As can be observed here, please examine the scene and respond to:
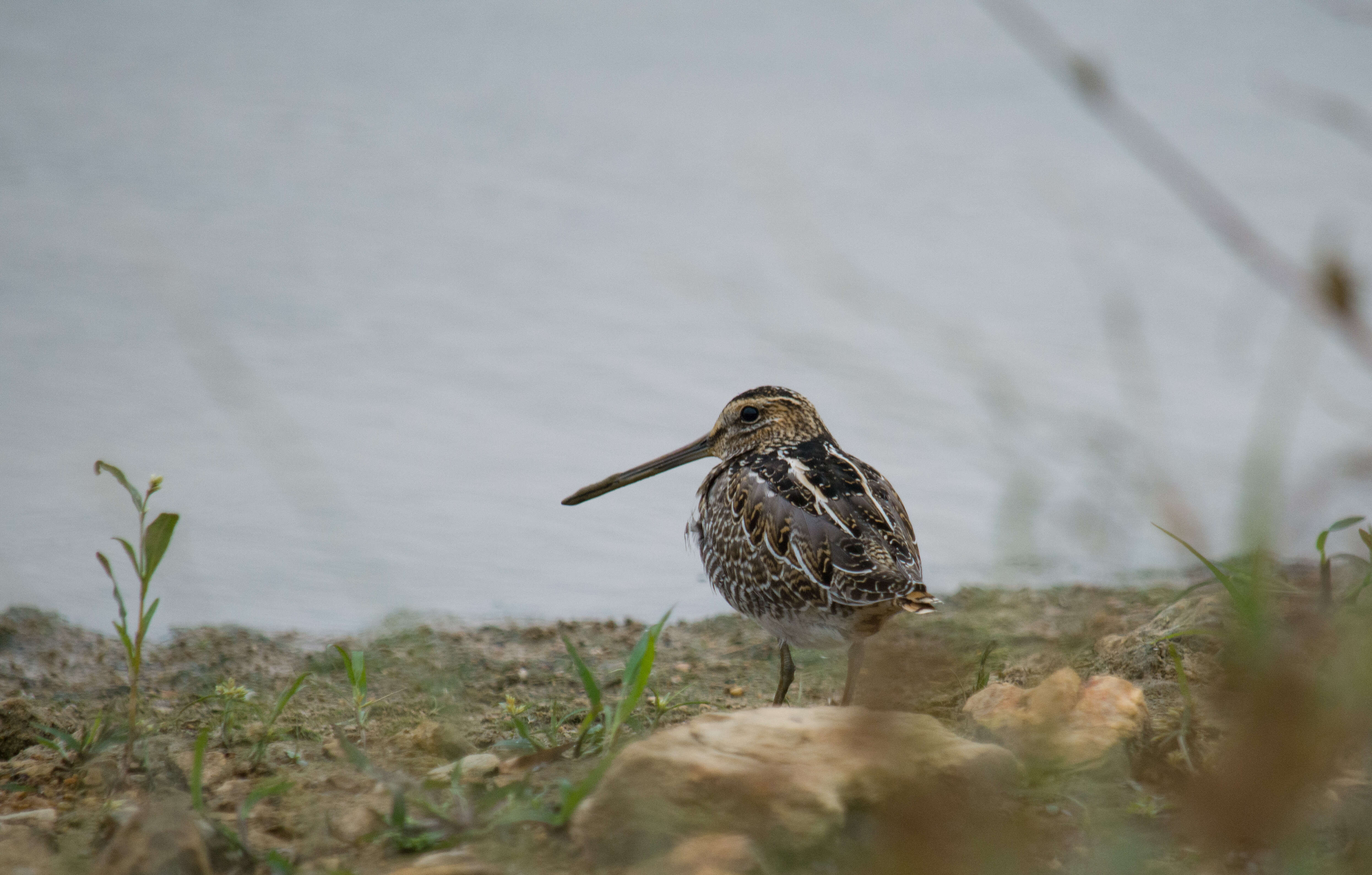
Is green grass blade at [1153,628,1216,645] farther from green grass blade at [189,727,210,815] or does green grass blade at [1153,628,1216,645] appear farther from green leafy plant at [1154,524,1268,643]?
green grass blade at [189,727,210,815]

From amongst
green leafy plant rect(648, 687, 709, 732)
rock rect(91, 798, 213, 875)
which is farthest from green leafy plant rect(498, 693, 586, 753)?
rock rect(91, 798, 213, 875)

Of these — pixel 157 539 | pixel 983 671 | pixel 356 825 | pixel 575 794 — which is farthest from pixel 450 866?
pixel 983 671

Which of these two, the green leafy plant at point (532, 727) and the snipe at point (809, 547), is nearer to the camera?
the green leafy plant at point (532, 727)

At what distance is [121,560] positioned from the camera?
4.79 meters

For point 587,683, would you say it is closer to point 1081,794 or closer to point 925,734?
point 925,734

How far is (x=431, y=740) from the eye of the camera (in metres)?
3.27

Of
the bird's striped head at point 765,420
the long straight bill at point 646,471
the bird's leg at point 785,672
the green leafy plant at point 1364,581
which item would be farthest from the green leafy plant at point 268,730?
the green leafy plant at point 1364,581

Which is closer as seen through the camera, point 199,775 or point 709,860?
point 709,860

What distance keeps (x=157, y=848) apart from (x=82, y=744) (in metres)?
0.99

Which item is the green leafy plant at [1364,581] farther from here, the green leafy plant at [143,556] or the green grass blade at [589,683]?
the green leafy plant at [143,556]

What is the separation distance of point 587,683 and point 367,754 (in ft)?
2.19

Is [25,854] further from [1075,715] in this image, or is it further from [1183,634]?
[1183,634]

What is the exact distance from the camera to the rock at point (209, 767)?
3096 millimetres

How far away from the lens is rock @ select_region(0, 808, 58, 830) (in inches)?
114
